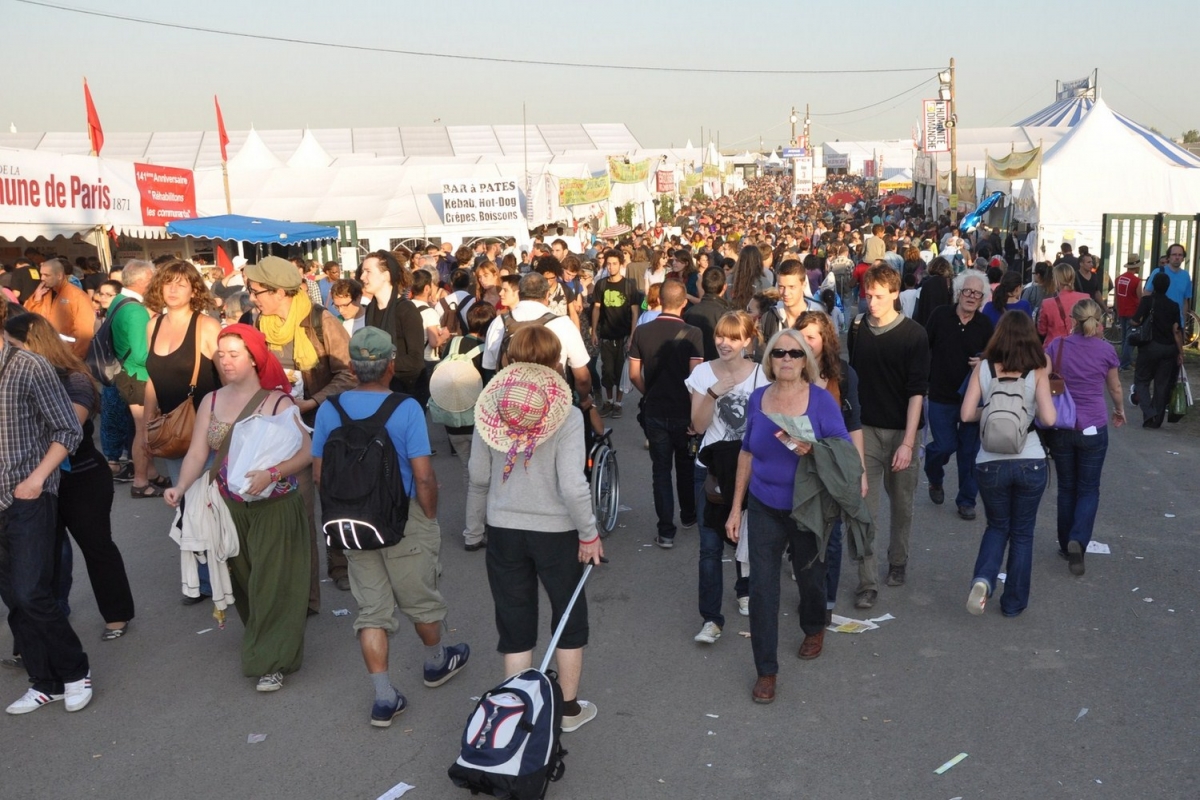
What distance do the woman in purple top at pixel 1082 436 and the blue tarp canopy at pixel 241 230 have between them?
47.7ft

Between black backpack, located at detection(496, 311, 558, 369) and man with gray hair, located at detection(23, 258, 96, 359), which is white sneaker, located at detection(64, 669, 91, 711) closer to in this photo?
black backpack, located at detection(496, 311, 558, 369)

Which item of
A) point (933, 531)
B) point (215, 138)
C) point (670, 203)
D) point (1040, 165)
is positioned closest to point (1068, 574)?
point (933, 531)

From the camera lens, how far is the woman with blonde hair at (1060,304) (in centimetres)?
→ 809

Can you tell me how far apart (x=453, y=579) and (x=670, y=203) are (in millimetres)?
45579

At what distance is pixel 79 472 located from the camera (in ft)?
16.5

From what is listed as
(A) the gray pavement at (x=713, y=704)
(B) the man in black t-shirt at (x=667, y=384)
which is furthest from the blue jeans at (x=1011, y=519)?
(B) the man in black t-shirt at (x=667, y=384)

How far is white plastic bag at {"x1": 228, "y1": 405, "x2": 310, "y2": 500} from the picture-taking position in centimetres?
470

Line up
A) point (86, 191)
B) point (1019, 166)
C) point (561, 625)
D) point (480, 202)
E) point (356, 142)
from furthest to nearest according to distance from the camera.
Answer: point (356, 142)
point (480, 202)
point (1019, 166)
point (86, 191)
point (561, 625)

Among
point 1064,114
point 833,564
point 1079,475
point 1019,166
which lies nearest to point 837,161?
point 1064,114

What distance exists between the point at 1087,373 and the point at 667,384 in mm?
2485

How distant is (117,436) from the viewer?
30.3 feet

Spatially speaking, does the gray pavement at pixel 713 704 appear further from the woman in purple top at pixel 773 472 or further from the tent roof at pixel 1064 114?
the tent roof at pixel 1064 114

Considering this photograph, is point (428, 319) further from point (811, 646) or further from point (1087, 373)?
point (1087, 373)

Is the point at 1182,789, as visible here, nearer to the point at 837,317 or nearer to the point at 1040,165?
the point at 837,317
